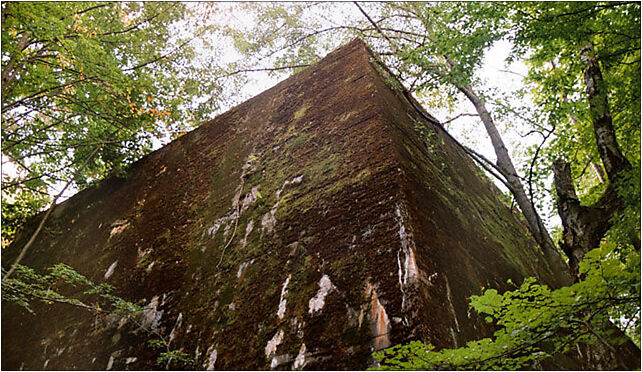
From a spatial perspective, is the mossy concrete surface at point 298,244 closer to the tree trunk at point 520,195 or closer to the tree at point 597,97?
the tree trunk at point 520,195

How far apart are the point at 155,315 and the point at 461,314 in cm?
273

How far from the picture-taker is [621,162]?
3672 mm

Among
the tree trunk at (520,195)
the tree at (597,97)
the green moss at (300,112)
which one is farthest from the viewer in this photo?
the green moss at (300,112)

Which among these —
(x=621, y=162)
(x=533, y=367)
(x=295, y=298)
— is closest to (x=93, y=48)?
(x=295, y=298)

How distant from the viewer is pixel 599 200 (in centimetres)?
377

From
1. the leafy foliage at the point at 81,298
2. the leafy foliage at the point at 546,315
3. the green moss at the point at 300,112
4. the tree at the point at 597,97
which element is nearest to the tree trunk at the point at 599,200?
the tree at the point at 597,97

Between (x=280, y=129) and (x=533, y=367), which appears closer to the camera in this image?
(x=533, y=367)

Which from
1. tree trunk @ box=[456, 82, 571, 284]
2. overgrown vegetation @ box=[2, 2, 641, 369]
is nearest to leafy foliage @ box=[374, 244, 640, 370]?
overgrown vegetation @ box=[2, 2, 641, 369]

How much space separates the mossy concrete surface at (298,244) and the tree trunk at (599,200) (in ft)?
2.12

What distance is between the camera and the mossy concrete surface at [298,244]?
2510mm

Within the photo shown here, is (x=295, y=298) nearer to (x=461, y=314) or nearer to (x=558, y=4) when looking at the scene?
(x=461, y=314)

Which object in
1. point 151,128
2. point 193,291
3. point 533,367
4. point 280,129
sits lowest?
point 533,367

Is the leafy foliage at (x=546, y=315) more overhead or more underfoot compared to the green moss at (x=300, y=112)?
more underfoot

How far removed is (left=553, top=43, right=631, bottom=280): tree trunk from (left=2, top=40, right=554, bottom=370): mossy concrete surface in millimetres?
647
